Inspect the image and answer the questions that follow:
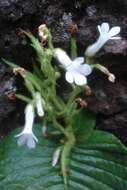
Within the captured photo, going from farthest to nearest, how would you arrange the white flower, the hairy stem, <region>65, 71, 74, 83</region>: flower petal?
the hairy stem → the white flower → <region>65, 71, 74, 83</region>: flower petal

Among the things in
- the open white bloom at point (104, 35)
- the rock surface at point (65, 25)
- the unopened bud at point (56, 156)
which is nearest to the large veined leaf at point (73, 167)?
the unopened bud at point (56, 156)

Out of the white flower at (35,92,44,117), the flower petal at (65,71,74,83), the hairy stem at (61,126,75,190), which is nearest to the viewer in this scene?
the flower petal at (65,71,74,83)

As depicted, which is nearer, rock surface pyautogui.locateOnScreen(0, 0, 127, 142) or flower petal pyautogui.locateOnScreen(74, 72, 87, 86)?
flower petal pyautogui.locateOnScreen(74, 72, 87, 86)

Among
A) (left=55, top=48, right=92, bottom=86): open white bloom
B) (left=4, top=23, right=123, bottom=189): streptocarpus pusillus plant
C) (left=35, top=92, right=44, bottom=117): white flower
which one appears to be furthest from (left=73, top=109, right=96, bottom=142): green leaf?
(left=55, top=48, right=92, bottom=86): open white bloom

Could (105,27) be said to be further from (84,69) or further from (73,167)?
(73,167)

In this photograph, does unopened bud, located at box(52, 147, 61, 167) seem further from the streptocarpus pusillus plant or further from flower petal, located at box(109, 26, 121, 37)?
flower petal, located at box(109, 26, 121, 37)

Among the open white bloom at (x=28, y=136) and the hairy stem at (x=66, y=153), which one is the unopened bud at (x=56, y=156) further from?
the open white bloom at (x=28, y=136)

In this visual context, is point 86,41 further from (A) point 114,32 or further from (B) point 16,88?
(B) point 16,88

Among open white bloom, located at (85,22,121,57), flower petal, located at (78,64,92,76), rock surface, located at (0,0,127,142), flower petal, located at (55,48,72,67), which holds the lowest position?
flower petal, located at (78,64,92,76)
